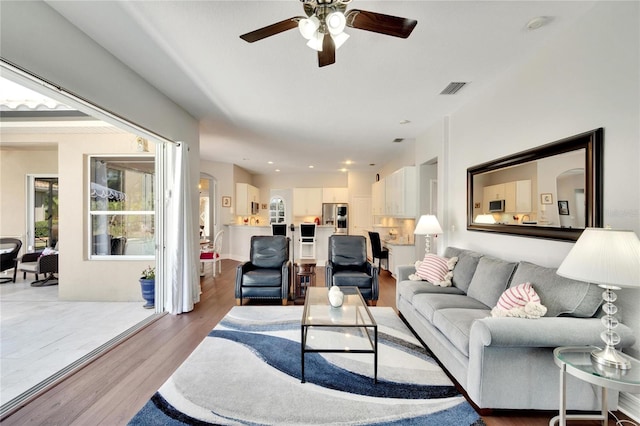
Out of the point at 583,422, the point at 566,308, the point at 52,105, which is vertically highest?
the point at 52,105

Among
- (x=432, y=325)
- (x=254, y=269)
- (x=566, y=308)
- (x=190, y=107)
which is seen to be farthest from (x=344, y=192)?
(x=566, y=308)

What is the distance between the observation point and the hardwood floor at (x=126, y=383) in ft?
6.18

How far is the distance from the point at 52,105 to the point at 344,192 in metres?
7.77

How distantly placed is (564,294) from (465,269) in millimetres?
1204

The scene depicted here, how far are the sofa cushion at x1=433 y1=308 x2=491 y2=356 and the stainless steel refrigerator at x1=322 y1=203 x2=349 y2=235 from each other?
7.02 metres

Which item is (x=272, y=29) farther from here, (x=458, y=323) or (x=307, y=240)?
(x=307, y=240)

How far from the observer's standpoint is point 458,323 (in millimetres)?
2232

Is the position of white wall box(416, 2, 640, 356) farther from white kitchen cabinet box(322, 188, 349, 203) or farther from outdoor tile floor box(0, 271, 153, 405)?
white kitchen cabinet box(322, 188, 349, 203)

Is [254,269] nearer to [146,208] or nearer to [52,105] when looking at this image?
[146,208]

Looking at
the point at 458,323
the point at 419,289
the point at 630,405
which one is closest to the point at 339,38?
the point at 458,323

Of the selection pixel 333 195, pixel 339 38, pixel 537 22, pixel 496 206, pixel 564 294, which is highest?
pixel 537 22

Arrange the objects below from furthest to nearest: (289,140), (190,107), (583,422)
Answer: (289,140), (190,107), (583,422)

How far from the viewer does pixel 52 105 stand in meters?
3.58

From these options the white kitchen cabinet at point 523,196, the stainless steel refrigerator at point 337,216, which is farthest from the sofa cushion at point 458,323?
the stainless steel refrigerator at point 337,216
